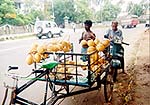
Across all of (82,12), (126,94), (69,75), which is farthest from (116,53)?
(82,12)

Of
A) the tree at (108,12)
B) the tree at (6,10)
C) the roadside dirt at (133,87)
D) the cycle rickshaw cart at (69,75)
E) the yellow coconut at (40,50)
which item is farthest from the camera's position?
the tree at (108,12)

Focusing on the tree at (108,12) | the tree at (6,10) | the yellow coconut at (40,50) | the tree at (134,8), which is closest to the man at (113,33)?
the tree at (6,10)

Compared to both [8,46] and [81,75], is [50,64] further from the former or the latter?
[8,46]

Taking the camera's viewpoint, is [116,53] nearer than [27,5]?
Yes

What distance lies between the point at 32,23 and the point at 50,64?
4933 mm

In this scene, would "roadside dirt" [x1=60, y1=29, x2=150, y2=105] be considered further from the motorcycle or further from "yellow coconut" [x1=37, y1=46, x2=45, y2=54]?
"yellow coconut" [x1=37, y1=46, x2=45, y2=54]

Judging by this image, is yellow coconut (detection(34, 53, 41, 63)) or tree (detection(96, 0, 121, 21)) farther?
tree (detection(96, 0, 121, 21))

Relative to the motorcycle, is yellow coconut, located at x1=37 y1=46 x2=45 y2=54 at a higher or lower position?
higher

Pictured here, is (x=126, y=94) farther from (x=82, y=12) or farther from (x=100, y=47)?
(x=82, y=12)

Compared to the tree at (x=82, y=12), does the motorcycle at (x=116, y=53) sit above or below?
below

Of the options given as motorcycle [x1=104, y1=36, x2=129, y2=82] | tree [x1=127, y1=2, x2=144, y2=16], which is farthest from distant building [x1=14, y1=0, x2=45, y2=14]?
tree [x1=127, y1=2, x2=144, y2=16]

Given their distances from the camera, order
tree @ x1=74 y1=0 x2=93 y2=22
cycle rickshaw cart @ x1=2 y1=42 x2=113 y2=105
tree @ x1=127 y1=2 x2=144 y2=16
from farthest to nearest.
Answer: tree @ x1=127 y1=2 x2=144 y2=16
tree @ x1=74 y1=0 x2=93 y2=22
cycle rickshaw cart @ x1=2 y1=42 x2=113 y2=105

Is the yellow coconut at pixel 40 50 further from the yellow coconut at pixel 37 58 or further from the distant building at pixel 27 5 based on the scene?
the distant building at pixel 27 5

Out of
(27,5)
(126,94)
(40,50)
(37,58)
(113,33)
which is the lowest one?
(126,94)
